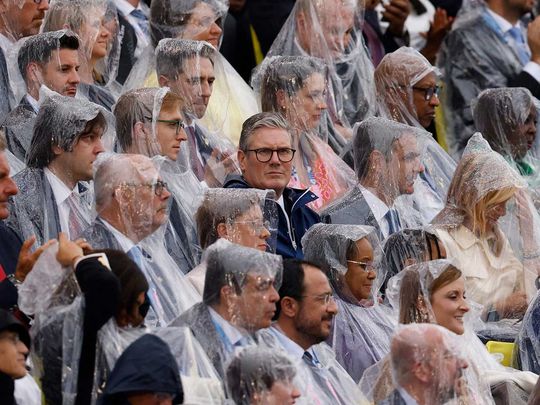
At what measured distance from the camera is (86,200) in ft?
27.7

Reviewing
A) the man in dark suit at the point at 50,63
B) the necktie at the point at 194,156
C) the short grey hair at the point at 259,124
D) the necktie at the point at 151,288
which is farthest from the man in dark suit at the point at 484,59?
the necktie at the point at 151,288

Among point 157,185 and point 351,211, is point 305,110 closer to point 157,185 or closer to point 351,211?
point 351,211

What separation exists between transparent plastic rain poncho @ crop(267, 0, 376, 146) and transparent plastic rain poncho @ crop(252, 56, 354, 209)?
2.94 feet

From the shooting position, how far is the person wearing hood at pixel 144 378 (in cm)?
629

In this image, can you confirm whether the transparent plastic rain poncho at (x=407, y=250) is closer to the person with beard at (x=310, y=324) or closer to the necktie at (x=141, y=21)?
the person with beard at (x=310, y=324)

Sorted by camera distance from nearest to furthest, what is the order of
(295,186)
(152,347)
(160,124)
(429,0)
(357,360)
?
(152,347)
(357,360)
(160,124)
(295,186)
(429,0)

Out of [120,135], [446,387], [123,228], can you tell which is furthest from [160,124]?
[446,387]

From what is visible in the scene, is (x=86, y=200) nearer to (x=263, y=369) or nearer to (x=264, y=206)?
(x=264, y=206)

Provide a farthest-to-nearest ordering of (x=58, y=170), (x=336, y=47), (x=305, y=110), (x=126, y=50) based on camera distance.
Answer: (x=336, y=47) → (x=126, y=50) → (x=305, y=110) → (x=58, y=170)

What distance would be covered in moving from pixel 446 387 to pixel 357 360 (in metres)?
0.99

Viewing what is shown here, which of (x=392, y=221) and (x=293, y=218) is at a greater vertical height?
(x=293, y=218)

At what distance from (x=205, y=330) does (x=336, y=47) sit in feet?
14.3

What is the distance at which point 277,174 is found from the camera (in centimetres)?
893

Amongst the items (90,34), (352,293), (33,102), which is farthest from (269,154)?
(90,34)
